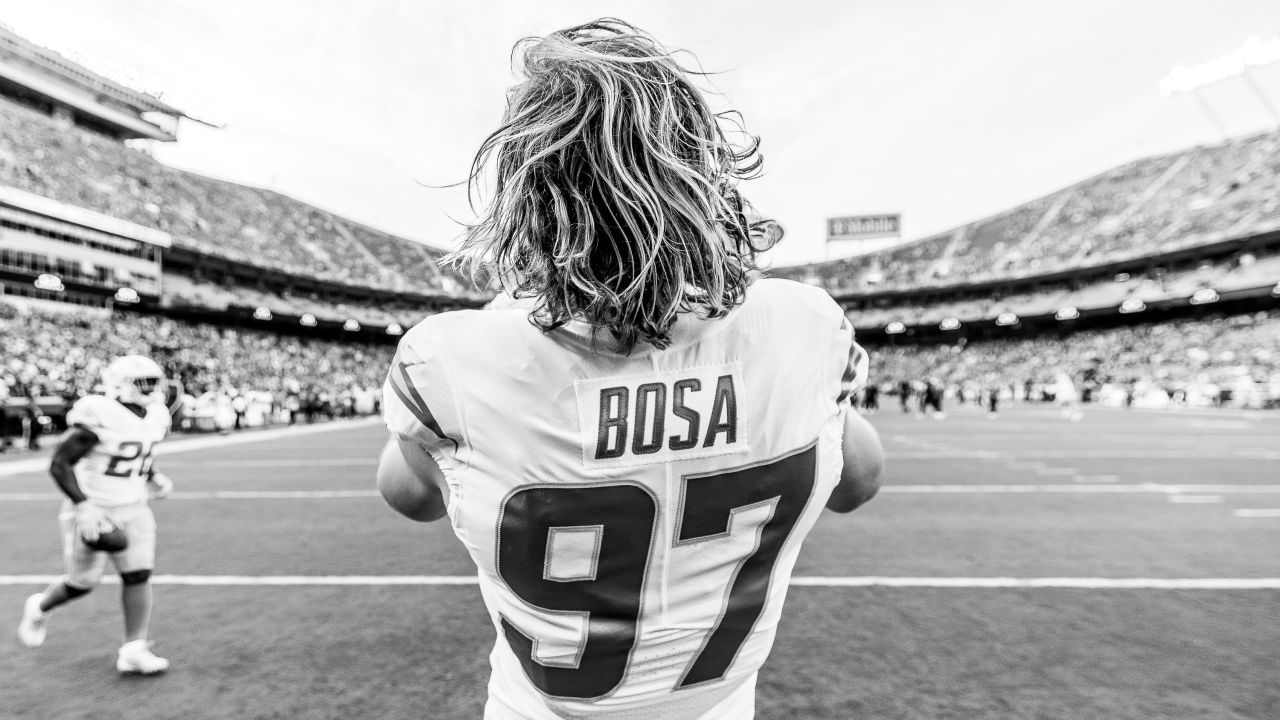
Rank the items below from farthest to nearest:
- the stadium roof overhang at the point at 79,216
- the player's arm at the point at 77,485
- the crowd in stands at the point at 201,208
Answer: the crowd in stands at the point at 201,208
the stadium roof overhang at the point at 79,216
the player's arm at the point at 77,485

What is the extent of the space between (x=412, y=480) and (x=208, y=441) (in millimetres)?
20071

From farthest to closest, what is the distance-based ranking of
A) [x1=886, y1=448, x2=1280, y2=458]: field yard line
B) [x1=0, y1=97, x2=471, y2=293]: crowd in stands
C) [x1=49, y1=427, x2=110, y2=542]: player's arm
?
[x1=0, y1=97, x2=471, y2=293]: crowd in stands, [x1=886, y1=448, x2=1280, y2=458]: field yard line, [x1=49, y1=427, x2=110, y2=542]: player's arm

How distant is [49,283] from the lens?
34.1 metres

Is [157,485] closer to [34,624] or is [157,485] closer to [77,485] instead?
[77,485]

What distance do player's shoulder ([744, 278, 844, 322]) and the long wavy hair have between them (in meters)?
0.07

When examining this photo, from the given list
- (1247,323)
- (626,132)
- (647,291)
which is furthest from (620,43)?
(1247,323)

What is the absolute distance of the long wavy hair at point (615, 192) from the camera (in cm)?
90

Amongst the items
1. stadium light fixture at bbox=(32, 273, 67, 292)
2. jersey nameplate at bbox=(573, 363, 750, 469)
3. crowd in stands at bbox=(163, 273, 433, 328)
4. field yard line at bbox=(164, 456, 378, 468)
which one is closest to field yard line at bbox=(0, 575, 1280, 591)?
jersey nameplate at bbox=(573, 363, 750, 469)

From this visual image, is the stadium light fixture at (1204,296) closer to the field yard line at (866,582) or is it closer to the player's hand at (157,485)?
the field yard line at (866,582)

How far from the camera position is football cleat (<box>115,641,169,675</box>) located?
3.71 meters

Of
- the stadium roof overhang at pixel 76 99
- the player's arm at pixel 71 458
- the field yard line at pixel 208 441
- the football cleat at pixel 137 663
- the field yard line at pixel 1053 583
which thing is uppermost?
the stadium roof overhang at pixel 76 99

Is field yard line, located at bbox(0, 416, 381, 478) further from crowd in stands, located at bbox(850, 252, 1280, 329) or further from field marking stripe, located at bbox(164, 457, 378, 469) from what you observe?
crowd in stands, located at bbox(850, 252, 1280, 329)

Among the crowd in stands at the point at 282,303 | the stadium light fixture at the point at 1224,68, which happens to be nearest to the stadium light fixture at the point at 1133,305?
the stadium light fixture at the point at 1224,68

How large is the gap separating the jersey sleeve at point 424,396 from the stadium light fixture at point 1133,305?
54302mm
